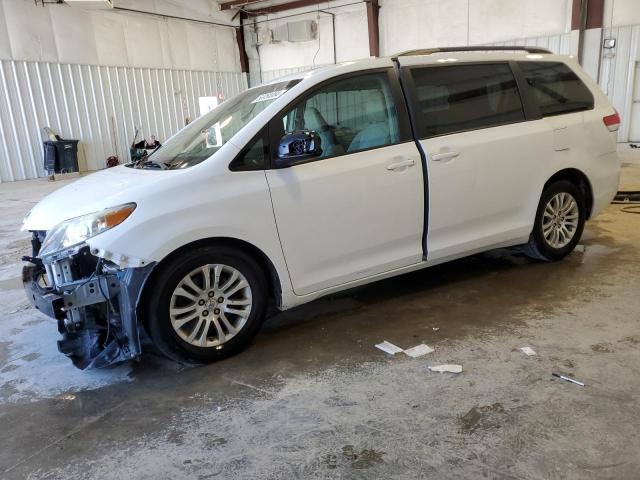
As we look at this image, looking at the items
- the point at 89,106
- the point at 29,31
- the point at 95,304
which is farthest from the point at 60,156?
the point at 95,304

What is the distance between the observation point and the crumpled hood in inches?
111

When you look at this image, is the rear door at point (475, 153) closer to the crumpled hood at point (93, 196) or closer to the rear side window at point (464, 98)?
the rear side window at point (464, 98)

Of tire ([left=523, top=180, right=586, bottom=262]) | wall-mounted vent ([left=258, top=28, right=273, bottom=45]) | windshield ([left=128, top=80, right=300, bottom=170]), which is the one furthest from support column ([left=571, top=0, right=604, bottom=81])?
windshield ([left=128, top=80, right=300, bottom=170])

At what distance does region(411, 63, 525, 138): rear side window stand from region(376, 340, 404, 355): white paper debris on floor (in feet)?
4.70

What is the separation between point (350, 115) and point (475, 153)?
3.24 ft

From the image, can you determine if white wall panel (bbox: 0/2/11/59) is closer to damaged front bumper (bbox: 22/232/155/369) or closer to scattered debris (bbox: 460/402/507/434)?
damaged front bumper (bbox: 22/232/155/369)

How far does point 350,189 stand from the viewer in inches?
127

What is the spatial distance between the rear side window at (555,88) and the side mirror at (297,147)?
6.89ft

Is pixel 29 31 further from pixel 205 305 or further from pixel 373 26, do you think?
pixel 205 305

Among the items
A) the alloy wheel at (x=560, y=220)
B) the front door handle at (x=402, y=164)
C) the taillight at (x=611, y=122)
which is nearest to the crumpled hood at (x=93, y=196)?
the front door handle at (x=402, y=164)

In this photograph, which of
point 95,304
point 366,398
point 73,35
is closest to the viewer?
point 366,398

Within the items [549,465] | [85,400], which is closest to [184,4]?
[85,400]

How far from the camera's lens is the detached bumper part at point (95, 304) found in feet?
8.95

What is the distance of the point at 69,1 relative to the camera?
12516 millimetres
